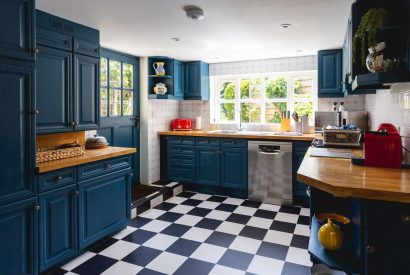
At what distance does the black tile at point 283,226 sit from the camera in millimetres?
3278

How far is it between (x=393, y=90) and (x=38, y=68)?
294 centimetres

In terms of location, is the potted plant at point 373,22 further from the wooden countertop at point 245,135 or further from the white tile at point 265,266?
the wooden countertop at point 245,135

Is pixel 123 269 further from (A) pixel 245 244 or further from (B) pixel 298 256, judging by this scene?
(B) pixel 298 256

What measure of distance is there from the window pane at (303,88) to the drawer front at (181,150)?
1960 mm

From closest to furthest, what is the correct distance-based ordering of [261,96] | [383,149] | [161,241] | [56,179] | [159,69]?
[383,149] < [56,179] < [161,241] < [159,69] < [261,96]

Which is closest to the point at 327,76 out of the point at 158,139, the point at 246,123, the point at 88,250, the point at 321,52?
the point at 321,52

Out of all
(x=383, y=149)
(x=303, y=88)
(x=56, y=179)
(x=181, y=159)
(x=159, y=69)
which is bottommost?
(x=181, y=159)

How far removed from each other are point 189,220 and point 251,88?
2.76 m

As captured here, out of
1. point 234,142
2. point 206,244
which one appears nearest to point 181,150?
point 234,142

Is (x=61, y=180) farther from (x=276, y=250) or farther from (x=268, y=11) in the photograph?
(x=268, y=11)

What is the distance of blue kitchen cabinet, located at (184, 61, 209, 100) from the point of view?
519 cm

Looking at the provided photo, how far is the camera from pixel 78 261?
2.60 m

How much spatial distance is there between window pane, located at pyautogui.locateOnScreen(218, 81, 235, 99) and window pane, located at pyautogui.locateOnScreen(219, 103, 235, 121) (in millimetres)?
148

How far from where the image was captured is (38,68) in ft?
8.33
